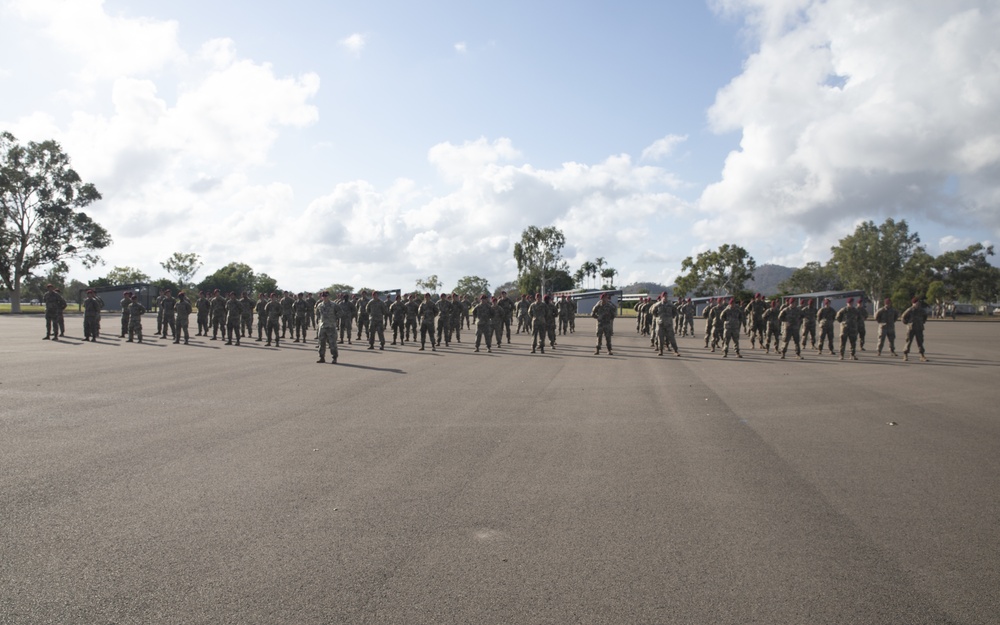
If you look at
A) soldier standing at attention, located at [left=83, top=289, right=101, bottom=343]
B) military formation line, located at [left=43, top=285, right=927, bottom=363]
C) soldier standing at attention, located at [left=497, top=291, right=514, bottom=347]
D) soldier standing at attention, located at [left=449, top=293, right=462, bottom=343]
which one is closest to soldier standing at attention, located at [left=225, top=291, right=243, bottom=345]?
military formation line, located at [left=43, top=285, right=927, bottom=363]

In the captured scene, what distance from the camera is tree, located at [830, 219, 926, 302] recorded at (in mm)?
93188

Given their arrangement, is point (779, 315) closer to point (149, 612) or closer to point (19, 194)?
point (149, 612)

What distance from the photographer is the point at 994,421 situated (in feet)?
29.5

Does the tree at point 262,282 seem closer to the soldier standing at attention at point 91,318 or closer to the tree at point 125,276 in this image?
the tree at point 125,276

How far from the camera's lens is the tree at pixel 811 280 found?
427ft

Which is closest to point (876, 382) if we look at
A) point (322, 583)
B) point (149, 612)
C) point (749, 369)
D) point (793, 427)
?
point (749, 369)

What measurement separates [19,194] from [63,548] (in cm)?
7960

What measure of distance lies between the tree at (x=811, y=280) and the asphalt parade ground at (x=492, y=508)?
13147 centimetres

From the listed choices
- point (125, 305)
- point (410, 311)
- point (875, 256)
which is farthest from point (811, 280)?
point (125, 305)

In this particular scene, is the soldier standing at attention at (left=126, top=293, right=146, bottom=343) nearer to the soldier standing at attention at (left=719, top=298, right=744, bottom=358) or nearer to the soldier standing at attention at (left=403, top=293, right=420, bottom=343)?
the soldier standing at attention at (left=403, top=293, right=420, bottom=343)

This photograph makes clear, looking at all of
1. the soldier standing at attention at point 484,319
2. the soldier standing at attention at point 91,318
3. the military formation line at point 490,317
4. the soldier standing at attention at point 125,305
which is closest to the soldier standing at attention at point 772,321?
the military formation line at point 490,317

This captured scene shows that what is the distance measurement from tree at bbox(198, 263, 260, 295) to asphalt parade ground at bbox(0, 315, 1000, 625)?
8845cm

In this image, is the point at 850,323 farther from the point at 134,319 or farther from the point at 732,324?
the point at 134,319

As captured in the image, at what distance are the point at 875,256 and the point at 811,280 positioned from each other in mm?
38466
